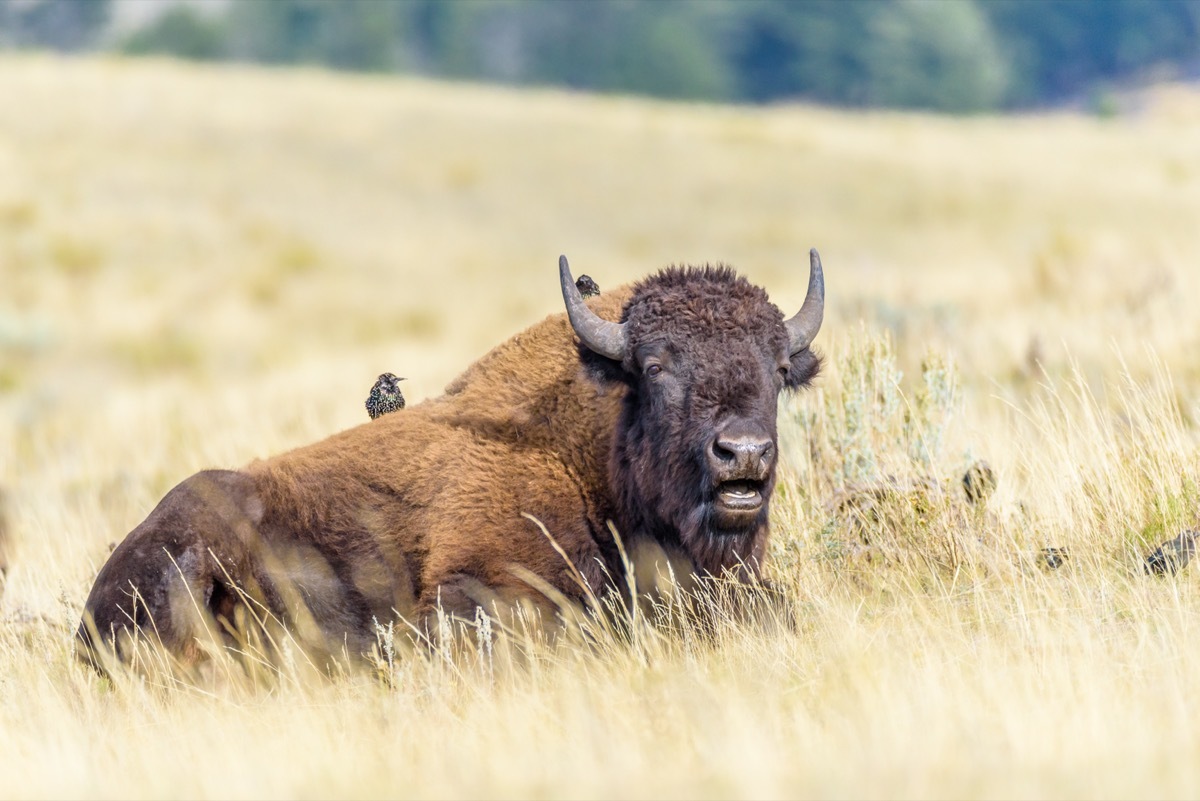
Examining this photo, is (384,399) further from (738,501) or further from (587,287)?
(738,501)

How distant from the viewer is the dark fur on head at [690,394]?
604 cm

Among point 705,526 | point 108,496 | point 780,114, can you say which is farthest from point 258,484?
point 780,114

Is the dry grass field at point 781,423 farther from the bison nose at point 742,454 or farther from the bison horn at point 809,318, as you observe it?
the bison horn at point 809,318

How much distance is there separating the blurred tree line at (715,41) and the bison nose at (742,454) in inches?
3419

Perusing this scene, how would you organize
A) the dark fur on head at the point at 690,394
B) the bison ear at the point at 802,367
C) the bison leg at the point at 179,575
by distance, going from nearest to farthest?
1. the dark fur on head at the point at 690,394
2. the bison leg at the point at 179,575
3. the bison ear at the point at 802,367

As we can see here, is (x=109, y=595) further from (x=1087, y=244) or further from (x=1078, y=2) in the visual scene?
(x=1078, y=2)

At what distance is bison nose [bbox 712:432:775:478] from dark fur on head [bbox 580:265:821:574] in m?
0.09

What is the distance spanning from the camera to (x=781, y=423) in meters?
9.34

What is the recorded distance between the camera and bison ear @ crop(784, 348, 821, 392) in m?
6.60

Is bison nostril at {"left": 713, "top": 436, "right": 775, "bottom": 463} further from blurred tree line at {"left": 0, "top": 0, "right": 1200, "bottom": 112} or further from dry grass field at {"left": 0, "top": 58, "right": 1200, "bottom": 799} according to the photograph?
blurred tree line at {"left": 0, "top": 0, "right": 1200, "bottom": 112}

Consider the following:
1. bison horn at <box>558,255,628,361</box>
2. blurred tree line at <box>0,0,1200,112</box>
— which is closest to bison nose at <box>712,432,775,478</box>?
bison horn at <box>558,255,628,361</box>

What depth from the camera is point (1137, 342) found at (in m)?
12.7

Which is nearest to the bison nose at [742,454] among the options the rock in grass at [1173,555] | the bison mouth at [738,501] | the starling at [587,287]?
the bison mouth at [738,501]

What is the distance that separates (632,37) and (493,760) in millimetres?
96341
